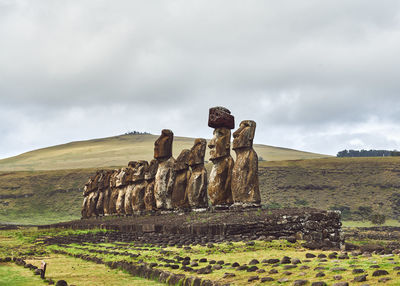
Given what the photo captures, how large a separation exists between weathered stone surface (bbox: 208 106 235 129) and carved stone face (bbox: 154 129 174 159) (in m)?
5.98

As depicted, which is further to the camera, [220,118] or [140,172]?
[140,172]

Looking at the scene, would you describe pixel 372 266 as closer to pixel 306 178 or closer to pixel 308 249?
pixel 308 249

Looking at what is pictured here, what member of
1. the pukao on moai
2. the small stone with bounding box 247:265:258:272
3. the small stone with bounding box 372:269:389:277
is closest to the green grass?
the small stone with bounding box 247:265:258:272

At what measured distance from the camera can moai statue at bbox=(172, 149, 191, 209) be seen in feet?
78.9

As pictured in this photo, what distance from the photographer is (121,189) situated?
34.1m

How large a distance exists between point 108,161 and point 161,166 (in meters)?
81.8

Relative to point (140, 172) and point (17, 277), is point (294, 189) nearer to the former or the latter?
point (140, 172)

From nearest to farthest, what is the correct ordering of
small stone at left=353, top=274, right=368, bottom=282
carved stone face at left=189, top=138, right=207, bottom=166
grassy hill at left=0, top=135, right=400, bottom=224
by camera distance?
small stone at left=353, top=274, right=368, bottom=282
carved stone face at left=189, top=138, right=207, bottom=166
grassy hill at left=0, top=135, right=400, bottom=224

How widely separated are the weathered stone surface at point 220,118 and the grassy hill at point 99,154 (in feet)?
259

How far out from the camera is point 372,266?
807 cm

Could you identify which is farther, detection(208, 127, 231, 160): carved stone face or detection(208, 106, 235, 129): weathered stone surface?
detection(208, 106, 235, 129): weathered stone surface

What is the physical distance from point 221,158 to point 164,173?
589 centimetres

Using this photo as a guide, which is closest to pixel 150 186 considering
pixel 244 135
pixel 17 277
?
pixel 244 135

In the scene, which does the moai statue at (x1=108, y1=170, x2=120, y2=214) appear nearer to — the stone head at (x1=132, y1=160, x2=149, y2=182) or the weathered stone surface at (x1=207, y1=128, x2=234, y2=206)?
the stone head at (x1=132, y1=160, x2=149, y2=182)
